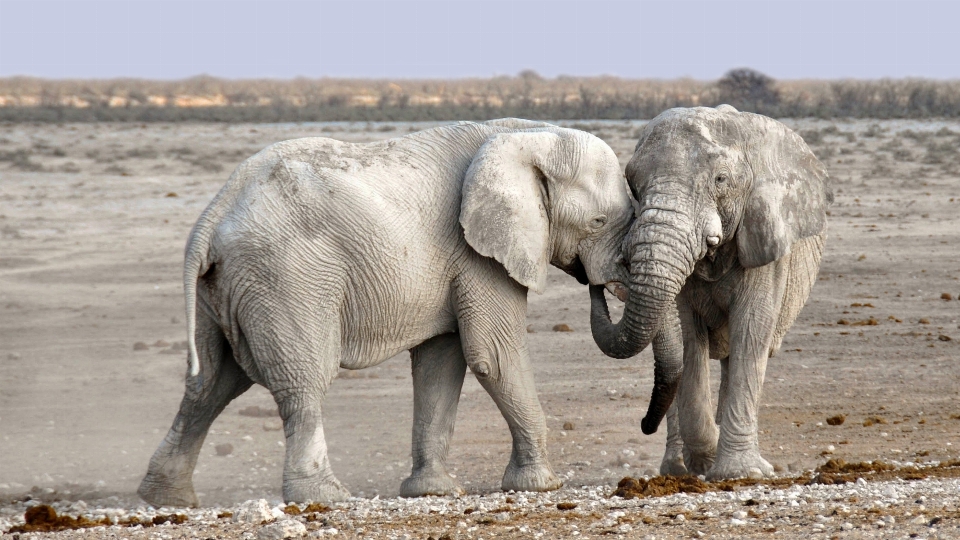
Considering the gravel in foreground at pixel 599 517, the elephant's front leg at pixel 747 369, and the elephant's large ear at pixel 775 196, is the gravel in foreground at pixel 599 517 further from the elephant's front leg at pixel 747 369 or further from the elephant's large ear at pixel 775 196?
the elephant's large ear at pixel 775 196

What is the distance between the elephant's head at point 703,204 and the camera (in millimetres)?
6934

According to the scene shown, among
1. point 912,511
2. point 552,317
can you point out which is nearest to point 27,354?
point 552,317

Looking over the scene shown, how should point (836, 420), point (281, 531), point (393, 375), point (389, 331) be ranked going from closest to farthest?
point (281, 531) < point (389, 331) < point (836, 420) < point (393, 375)

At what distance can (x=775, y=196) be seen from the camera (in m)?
7.22

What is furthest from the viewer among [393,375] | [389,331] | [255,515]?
[393,375]

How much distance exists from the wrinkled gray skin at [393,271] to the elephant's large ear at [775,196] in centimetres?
67

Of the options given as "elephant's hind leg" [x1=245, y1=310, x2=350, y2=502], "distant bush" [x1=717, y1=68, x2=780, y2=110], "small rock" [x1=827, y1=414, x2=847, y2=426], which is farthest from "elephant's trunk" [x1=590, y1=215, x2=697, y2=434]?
"distant bush" [x1=717, y1=68, x2=780, y2=110]

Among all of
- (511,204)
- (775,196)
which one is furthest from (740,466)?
(511,204)

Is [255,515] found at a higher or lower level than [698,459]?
higher

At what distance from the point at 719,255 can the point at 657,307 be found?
2.00 feet

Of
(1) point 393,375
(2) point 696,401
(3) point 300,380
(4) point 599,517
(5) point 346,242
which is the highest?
(5) point 346,242

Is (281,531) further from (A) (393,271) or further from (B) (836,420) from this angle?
(B) (836,420)

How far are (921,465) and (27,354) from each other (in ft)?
24.0

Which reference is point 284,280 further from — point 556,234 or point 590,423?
point 590,423
